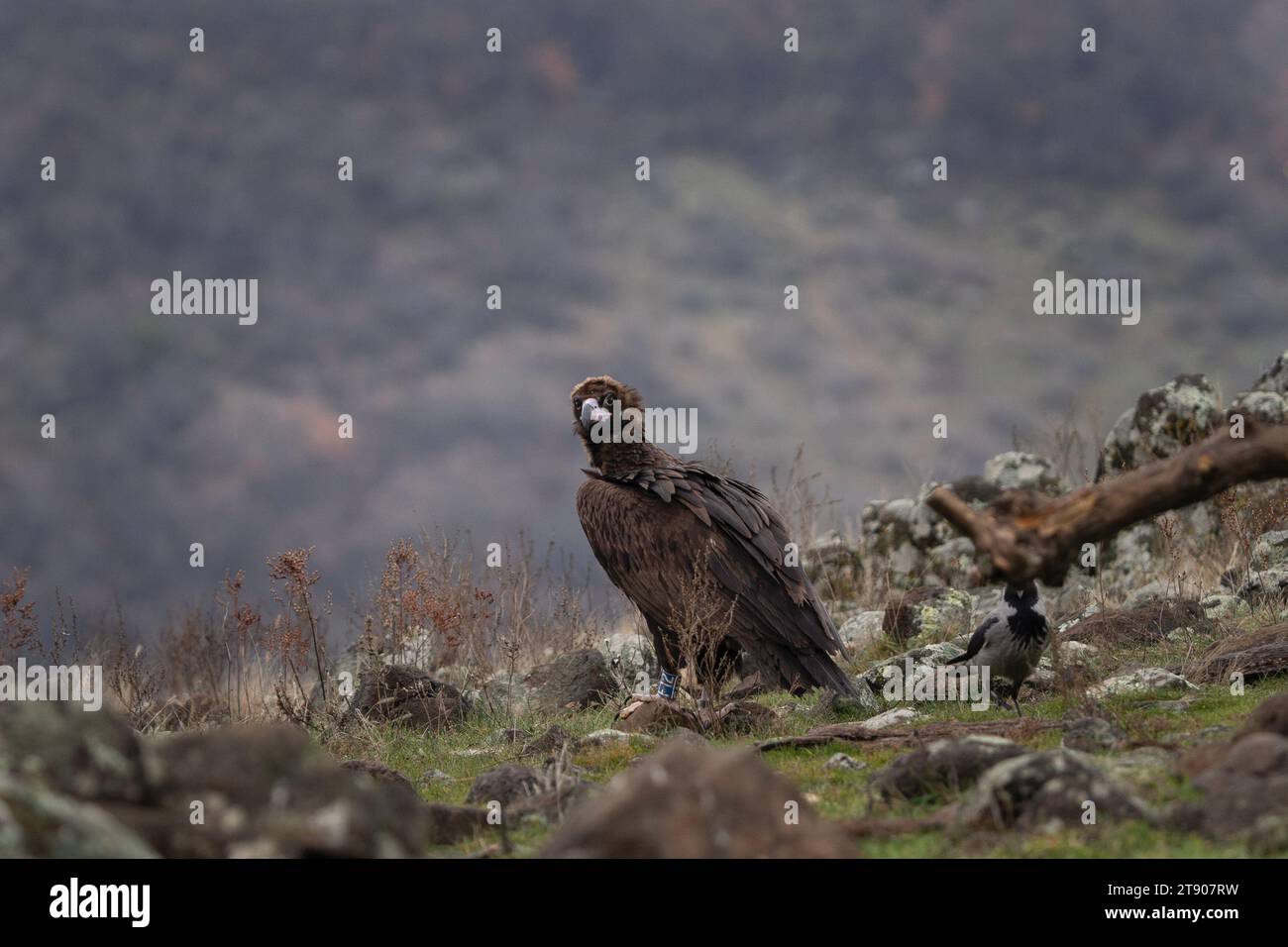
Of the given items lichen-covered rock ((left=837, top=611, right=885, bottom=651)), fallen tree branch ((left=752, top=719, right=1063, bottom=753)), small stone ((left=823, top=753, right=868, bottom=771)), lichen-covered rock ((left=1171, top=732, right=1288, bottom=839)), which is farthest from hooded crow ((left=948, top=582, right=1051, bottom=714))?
lichen-covered rock ((left=837, top=611, right=885, bottom=651))

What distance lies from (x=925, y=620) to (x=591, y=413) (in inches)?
202

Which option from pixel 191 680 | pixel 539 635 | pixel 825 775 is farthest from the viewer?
pixel 539 635

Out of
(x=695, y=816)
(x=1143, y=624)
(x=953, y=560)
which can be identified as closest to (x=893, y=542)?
(x=953, y=560)

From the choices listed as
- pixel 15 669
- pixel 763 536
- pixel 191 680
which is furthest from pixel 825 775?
pixel 191 680

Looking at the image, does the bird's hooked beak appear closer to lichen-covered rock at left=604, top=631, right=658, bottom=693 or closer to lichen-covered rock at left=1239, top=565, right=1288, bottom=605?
lichen-covered rock at left=604, top=631, right=658, bottom=693

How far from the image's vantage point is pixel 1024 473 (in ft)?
67.2

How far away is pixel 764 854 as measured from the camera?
166 inches

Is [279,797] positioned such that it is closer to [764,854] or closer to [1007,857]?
[764,854]

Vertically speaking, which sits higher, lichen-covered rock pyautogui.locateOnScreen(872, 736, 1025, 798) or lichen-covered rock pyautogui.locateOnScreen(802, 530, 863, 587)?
lichen-covered rock pyautogui.locateOnScreen(802, 530, 863, 587)

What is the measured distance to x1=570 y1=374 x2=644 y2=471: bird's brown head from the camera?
12.3 metres

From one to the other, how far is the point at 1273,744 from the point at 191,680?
12718 millimetres

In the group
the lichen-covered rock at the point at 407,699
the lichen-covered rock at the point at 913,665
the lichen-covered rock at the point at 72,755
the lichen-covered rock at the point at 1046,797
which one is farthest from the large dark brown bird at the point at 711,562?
the lichen-covered rock at the point at 72,755

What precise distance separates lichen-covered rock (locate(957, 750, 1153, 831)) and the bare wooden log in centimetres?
85
